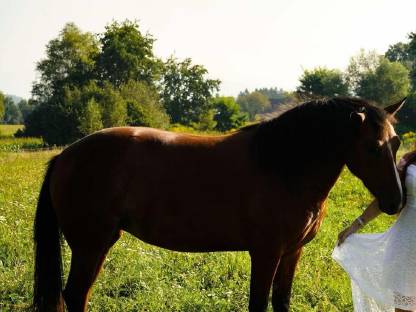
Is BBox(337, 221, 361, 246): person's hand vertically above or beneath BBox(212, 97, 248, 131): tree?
beneath

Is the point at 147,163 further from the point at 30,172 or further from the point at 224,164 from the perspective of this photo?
the point at 30,172

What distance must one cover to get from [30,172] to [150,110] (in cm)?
2827

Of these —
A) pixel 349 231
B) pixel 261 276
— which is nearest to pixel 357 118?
pixel 349 231

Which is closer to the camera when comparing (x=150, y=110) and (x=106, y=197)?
(x=106, y=197)

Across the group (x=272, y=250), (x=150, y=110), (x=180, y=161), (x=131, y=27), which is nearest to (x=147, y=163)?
(x=180, y=161)

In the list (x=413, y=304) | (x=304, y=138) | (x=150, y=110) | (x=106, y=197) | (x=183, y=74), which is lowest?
(x=413, y=304)

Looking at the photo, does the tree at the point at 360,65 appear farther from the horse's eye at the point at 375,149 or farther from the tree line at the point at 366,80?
the horse's eye at the point at 375,149

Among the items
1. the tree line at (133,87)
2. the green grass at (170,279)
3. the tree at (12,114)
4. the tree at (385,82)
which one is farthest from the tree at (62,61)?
the tree at (12,114)

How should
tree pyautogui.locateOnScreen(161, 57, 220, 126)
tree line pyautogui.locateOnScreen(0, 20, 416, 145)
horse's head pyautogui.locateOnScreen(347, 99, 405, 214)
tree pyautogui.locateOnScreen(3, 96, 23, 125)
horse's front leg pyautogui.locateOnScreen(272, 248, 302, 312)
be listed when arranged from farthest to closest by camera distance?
tree pyautogui.locateOnScreen(3, 96, 23, 125)
tree pyautogui.locateOnScreen(161, 57, 220, 126)
tree line pyautogui.locateOnScreen(0, 20, 416, 145)
horse's front leg pyautogui.locateOnScreen(272, 248, 302, 312)
horse's head pyautogui.locateOnScreen(347, 99, 405, 214)

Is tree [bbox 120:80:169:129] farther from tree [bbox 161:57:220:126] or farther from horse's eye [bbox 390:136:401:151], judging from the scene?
horse's eye [bbox 390:136:401:151]

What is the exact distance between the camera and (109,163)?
3.34 meters

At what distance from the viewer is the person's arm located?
3121mm

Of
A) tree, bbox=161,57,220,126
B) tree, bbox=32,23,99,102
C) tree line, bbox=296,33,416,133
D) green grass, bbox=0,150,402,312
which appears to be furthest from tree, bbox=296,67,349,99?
green grass, bbox=0,150,402,312

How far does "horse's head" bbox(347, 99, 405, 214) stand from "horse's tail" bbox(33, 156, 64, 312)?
99.5 inches
